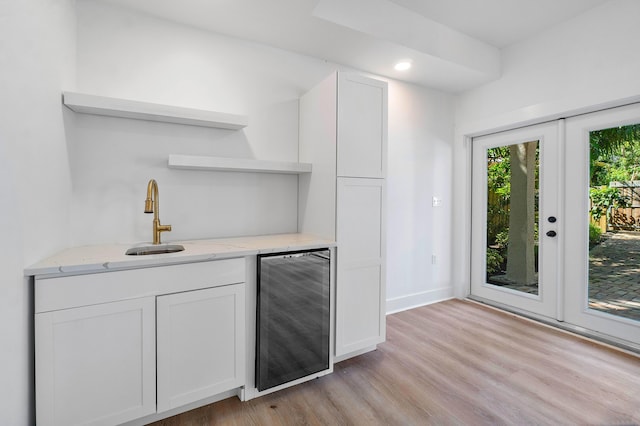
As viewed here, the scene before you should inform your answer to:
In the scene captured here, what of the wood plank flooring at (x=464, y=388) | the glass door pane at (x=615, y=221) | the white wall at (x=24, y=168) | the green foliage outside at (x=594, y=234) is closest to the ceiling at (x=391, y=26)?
the white wall at (x=24, y=168)

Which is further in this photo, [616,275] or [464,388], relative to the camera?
[616,275]

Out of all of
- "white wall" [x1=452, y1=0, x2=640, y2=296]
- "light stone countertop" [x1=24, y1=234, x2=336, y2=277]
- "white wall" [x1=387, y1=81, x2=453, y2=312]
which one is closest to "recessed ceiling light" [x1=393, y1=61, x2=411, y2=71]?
"white wall" [x1=387, y1=81, x2=453, y2=312]

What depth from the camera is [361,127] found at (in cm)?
221

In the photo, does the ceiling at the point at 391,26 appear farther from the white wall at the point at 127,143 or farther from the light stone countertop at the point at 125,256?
the light stone countertop at the point at 125,256

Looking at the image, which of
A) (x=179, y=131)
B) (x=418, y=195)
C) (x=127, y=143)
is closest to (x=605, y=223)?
(x=418, y=195)

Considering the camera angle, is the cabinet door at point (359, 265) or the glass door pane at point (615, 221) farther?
the glass door pane at point (615, 221)

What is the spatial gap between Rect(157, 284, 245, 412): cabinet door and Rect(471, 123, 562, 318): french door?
9.49 ft

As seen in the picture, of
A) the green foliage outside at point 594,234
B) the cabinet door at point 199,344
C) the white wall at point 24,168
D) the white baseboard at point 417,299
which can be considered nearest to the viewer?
the white wall at point 24,168

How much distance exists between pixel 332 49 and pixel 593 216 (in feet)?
8.85

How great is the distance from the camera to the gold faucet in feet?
6.15

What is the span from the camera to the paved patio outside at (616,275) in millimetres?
2422

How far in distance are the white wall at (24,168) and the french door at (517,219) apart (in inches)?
149

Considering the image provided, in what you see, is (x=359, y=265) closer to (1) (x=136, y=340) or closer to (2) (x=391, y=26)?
(1) (x=136, y=340)

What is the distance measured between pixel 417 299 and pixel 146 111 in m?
3.09
